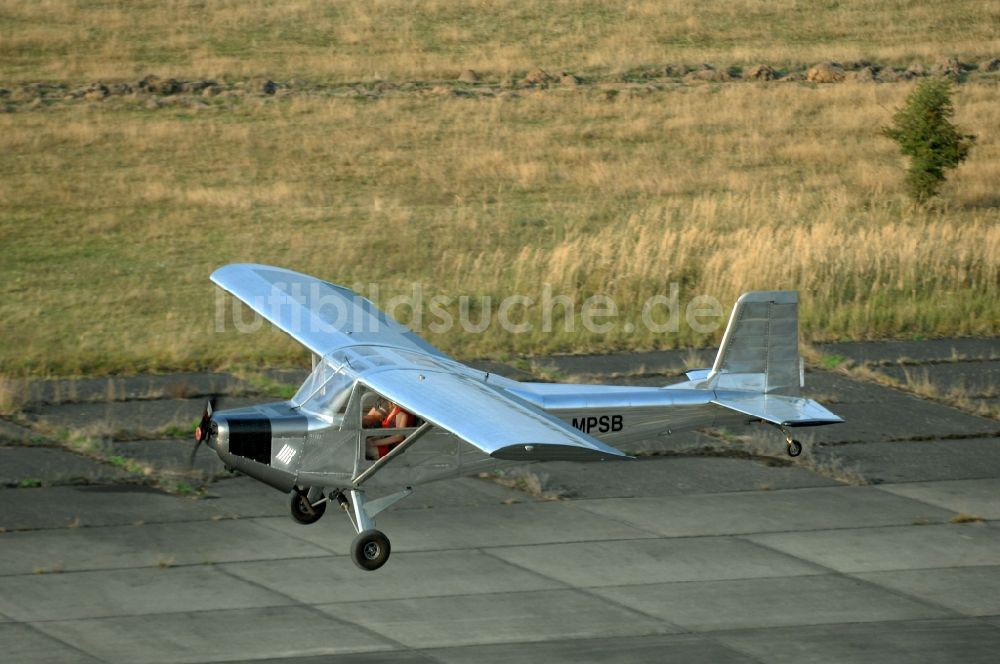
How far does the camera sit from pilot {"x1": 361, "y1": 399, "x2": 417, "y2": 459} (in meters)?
11.9

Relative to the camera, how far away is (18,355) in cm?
1819

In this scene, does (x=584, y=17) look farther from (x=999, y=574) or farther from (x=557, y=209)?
(x=999, y=574)

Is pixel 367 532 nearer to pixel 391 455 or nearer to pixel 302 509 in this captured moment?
pixel 391 455

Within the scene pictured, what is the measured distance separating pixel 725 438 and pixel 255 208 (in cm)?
1393

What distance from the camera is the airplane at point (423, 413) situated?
36.2 ft

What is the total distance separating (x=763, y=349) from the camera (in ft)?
43.3

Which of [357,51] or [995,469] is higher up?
[357,51]

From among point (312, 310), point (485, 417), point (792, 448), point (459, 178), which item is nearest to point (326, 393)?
point (485, 417)

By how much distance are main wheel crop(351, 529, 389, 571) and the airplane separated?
1 centimetres

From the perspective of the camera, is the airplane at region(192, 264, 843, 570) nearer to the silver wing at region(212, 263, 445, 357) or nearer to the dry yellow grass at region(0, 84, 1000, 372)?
the silver wing at region(212, 263, 445, 357)

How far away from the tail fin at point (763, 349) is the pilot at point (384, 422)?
3.05m

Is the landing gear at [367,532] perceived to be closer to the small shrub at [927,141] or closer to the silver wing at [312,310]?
the silver wing at [312,310]

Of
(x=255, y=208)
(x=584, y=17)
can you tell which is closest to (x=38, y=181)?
(x=255, y=208)

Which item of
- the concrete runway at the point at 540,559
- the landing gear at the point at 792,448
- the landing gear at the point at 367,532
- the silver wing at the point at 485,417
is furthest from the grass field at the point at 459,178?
the silver wing at the point at 485,417
